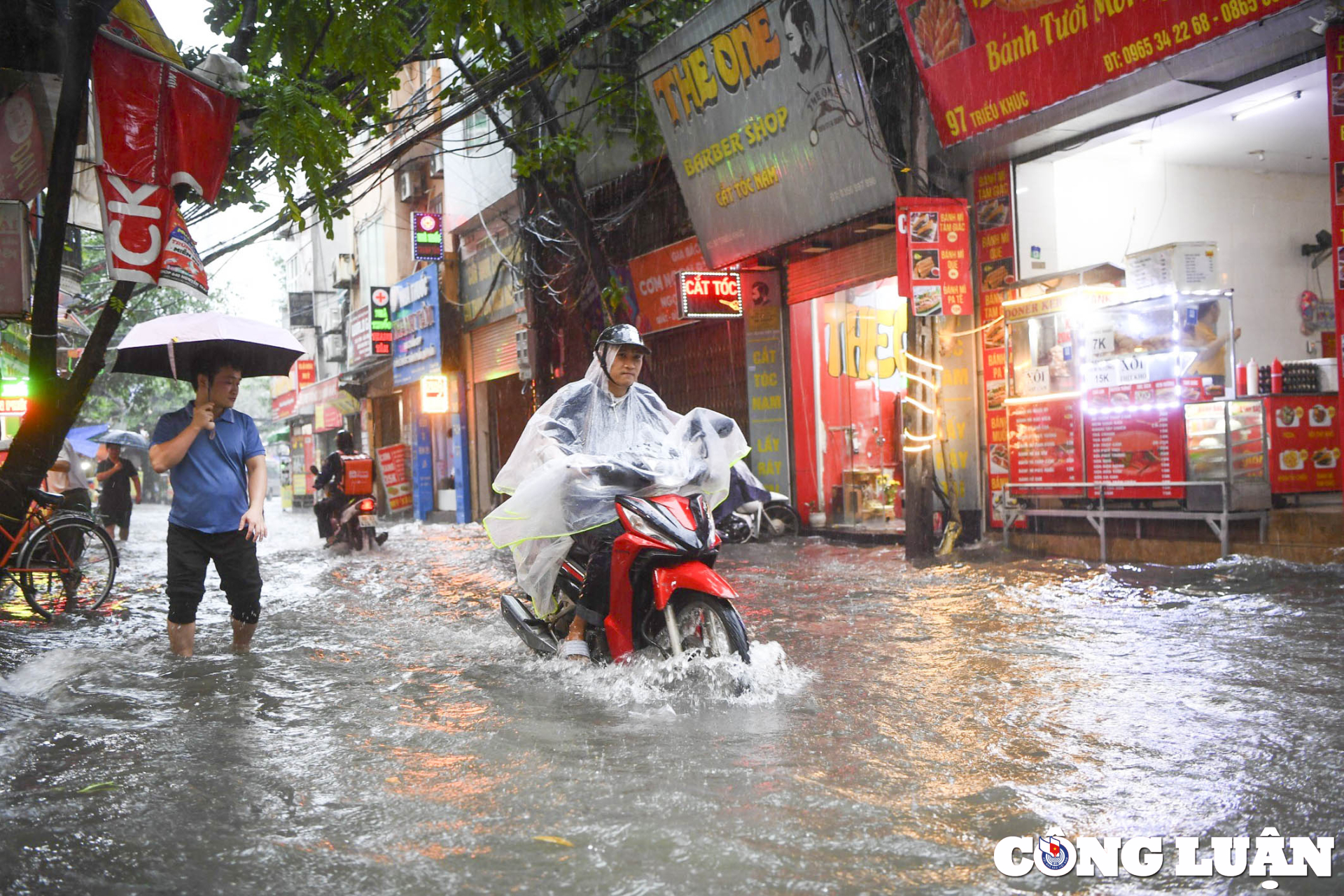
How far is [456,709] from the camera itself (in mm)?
4594

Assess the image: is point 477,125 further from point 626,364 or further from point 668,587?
point 668,587

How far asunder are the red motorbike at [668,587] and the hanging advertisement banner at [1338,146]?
16.5 ft

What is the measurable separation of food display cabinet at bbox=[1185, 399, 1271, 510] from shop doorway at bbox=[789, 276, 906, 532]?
17.1 ft

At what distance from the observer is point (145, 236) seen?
6.47m

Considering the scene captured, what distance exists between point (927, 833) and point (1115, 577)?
596 cm

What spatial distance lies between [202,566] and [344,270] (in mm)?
29535

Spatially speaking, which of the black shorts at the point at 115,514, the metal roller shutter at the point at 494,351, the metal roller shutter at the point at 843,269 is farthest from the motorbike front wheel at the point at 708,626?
the metal roller shutter at the point at 494,351

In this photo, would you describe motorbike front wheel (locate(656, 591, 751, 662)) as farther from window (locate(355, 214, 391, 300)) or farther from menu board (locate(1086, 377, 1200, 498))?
window (locate(355, 214, 391, 300))

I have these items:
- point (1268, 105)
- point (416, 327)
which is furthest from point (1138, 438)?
point (416, 327)

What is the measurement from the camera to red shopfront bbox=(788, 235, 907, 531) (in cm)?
1366

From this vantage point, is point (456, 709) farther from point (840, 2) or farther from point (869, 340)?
point (869, 340)

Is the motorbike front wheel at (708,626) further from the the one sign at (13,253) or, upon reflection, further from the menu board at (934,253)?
the menu board at (934,253)

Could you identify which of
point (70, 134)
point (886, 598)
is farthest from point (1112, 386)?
point (70, 134)

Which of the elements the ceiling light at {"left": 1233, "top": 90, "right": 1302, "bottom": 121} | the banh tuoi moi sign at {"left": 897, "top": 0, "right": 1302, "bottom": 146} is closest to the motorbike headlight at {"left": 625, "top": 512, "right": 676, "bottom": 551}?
the banh tuoi moi sign at {"left": 897, "top": 0, "right": 1302, "bottom": 146}
